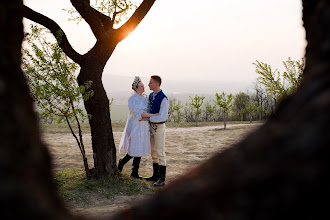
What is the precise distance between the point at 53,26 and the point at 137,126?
3.00m

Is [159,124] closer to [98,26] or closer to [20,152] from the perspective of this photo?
[98,26]

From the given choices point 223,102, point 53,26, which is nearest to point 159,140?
point 53,26

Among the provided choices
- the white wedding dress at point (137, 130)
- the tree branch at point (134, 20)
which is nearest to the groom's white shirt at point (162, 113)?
the white wedding dress at point (137, 130)

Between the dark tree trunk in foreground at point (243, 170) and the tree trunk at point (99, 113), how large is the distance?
6.76 meters

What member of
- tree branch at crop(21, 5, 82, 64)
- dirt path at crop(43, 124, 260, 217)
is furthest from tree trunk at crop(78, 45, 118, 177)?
dirt path at crop(43, 124, 260, 217)

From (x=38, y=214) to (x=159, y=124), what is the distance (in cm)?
724

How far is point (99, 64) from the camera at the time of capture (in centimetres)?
768

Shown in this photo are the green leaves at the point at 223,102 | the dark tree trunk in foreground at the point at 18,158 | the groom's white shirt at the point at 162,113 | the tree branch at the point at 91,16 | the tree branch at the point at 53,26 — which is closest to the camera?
the dark tree trunk in foreground at the point at 18,158

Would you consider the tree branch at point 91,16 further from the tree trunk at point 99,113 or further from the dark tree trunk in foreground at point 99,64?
the tree trunk at point 99,113

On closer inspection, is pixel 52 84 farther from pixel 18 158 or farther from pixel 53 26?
pixel 18 158

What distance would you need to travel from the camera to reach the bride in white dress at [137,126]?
7906 millimetres

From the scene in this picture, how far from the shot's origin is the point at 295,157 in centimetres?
77

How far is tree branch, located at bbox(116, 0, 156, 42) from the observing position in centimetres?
779

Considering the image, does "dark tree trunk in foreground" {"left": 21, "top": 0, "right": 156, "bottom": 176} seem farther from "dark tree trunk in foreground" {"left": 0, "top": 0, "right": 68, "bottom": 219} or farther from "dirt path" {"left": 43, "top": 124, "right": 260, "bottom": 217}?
"dark tree trunk in foreground" {"left": 0, "top": 0, "right": 68, "bottom": 219}
